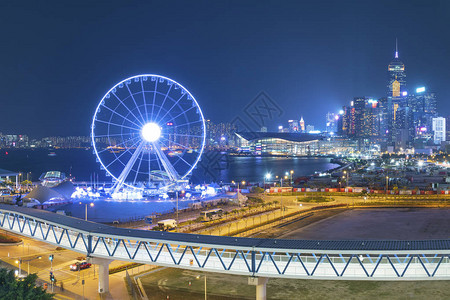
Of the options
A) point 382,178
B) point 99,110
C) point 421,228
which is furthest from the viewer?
point 382,178

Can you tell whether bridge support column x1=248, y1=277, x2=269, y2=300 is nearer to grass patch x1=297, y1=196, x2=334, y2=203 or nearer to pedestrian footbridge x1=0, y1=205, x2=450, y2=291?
pedestrian footbridge x1=0, y1=205, x2=450, y2=291

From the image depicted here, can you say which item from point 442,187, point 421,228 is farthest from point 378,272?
point 442,187

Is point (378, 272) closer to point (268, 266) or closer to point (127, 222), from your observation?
point (268, 266)

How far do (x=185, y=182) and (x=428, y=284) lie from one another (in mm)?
30012

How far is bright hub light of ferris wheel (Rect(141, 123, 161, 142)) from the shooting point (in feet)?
126

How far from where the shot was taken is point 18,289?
13195 mm

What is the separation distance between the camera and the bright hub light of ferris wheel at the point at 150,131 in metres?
38.5

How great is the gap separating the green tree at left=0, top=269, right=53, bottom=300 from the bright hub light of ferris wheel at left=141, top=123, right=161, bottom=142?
2487 cm

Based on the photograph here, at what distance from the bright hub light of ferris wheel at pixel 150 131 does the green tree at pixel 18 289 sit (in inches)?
979

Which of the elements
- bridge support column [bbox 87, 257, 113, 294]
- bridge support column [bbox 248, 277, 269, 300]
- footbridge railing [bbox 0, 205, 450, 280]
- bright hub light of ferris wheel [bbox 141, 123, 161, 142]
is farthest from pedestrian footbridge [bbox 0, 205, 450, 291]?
bright hub light of ferris wheel [bbox 141, 123, 161, 142]

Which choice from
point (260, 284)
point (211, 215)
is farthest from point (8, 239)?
point (260, 284)

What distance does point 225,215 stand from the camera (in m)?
33.7

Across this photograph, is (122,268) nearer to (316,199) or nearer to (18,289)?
(18,289)

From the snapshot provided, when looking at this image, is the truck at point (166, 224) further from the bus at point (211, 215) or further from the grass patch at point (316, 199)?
the grass patch at point (316, 199)
